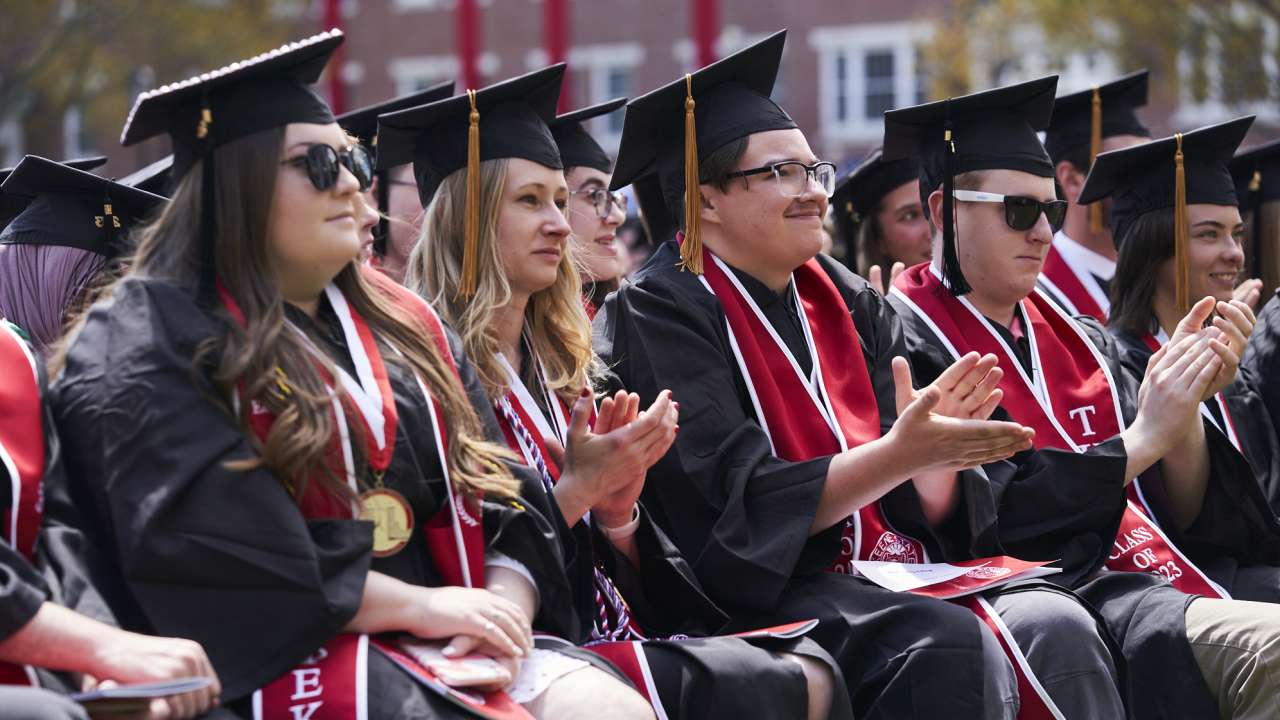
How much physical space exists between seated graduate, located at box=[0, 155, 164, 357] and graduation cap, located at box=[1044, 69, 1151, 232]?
13.9 feet

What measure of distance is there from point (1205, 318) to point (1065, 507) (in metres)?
0.88

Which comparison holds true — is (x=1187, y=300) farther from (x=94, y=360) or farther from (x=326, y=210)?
(x=94, y=360)

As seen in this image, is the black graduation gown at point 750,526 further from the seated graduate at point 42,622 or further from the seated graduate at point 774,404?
the seated graduate at point 42,622

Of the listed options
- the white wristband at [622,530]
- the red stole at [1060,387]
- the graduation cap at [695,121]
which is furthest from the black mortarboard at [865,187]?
the white wristband at [622,530]

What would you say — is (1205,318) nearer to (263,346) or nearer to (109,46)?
(263,346)

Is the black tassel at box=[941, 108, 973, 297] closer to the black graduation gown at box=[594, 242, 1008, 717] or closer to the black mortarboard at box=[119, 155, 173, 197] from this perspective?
the black graduation gown at box=[594, 242, 1008, 717]

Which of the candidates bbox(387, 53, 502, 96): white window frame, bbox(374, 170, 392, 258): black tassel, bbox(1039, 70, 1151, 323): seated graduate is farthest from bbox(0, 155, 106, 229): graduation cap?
bbox(387, 53, 502, 96): white window frame

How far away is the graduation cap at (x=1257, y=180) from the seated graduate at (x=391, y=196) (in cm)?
321

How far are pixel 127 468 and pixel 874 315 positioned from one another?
2.34 meters

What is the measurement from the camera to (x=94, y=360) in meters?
2.94

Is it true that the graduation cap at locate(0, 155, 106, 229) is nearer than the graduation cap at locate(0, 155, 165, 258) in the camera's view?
No

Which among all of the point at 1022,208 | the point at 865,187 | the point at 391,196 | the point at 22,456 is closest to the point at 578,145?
the point at 391,196

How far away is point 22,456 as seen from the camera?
2.92 metres

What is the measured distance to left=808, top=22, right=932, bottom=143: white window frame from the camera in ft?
90.9
